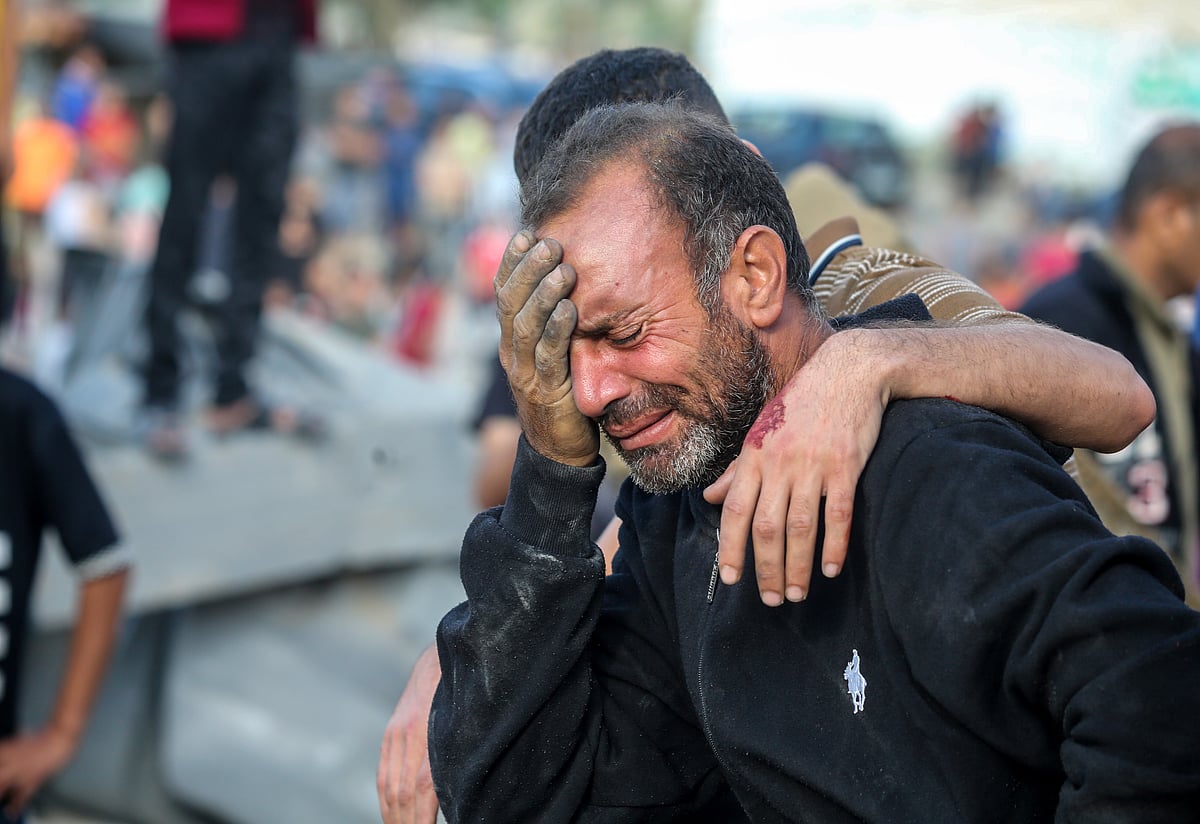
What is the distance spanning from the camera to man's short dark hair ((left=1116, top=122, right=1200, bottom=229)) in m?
4.04

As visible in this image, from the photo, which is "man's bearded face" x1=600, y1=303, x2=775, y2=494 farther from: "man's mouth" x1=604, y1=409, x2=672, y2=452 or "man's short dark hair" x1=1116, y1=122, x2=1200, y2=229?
"man's short dark hair" x1=1116, y1=122, x2=1200, y2=229

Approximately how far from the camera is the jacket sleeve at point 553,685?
1.75 metres

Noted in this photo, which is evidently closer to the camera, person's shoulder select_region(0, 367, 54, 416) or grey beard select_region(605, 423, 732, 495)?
grey beard select_region(605, 423, 732, 495)

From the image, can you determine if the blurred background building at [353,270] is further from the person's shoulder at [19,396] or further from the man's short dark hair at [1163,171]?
the person's shoulder at [19,396]

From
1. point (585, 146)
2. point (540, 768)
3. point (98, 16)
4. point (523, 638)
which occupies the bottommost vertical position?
point (98, 16)

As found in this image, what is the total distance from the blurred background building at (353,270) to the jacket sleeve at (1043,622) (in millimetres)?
1462

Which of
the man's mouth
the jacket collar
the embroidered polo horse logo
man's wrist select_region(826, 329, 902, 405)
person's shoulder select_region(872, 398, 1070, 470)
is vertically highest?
man's wrist select_region(826, 329, 902, 405)

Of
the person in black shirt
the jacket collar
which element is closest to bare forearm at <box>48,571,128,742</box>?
the person in black shirt

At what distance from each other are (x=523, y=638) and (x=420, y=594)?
372 centimetres

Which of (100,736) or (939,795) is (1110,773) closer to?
(939,795)

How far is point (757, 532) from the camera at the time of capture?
156cm

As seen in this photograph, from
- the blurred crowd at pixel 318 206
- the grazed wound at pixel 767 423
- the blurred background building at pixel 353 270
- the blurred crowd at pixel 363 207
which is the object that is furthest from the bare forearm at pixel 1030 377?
the blurred crowd at pixel 363 207

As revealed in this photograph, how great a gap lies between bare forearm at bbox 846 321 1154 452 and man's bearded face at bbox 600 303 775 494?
0.17 meters

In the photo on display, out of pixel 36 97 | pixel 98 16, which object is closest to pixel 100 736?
pixel 36 97
